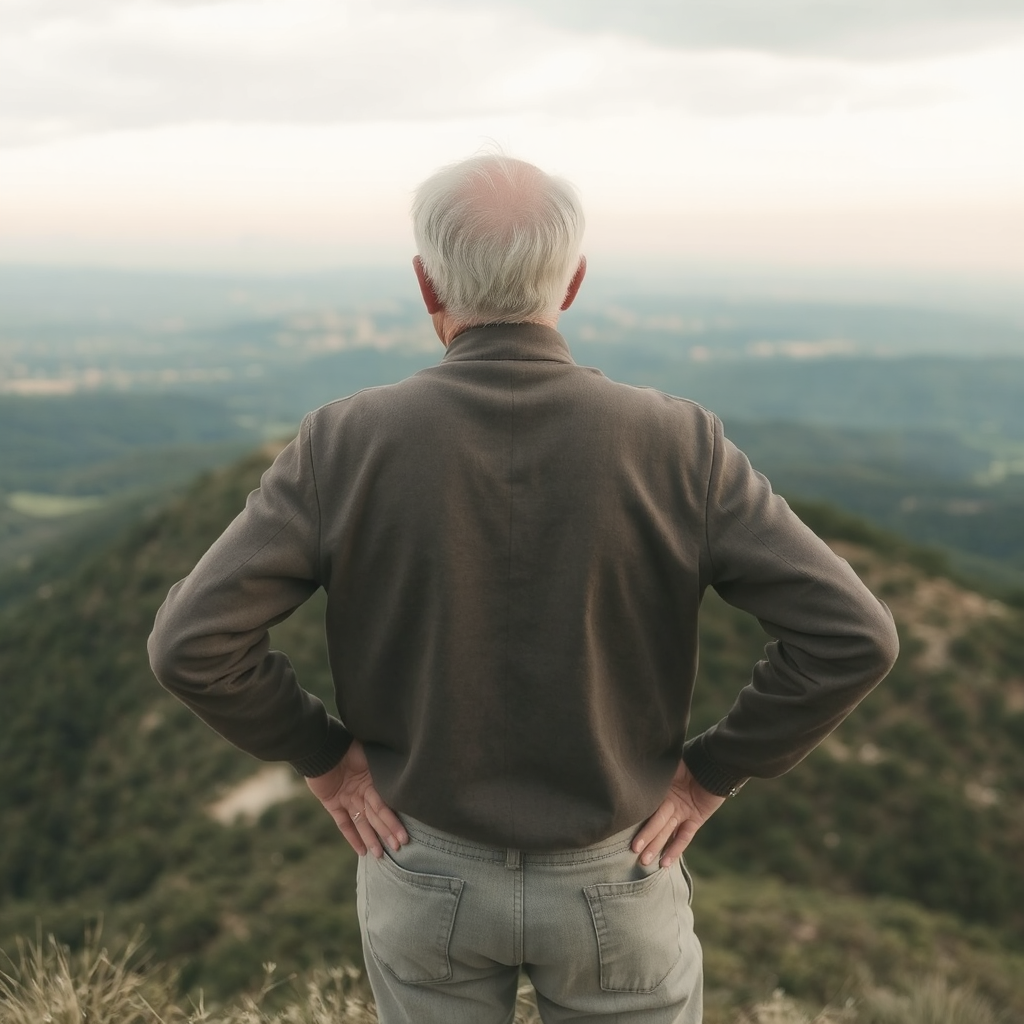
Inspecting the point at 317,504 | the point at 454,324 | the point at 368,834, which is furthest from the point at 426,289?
the point at 368,834

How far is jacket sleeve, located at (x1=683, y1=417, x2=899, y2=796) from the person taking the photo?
1772 millimetres

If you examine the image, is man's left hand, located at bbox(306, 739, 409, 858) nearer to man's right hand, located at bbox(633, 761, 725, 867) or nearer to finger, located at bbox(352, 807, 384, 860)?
finger, located at bbox(352, 807, 384, 860)

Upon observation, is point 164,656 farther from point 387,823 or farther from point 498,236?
point 498,236

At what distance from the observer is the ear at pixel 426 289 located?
1.92 metres

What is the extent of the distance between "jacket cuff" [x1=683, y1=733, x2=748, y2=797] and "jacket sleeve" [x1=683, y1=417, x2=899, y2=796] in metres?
0.24

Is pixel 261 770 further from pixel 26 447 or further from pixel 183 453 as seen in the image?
Result: pixel 26 447

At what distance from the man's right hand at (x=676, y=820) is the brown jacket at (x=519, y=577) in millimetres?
109

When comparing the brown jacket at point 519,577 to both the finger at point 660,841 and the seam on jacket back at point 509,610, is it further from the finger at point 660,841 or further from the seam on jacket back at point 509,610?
the finger at point 660,841

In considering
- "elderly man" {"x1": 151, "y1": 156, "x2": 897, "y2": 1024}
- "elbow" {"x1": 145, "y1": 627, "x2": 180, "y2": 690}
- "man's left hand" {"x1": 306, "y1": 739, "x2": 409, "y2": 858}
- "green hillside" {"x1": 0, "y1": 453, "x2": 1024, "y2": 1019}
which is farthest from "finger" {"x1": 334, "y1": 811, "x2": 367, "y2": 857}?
"green hillside" {"x1": 0, "y1": 453, "x2": 1024, "y2": 1019}

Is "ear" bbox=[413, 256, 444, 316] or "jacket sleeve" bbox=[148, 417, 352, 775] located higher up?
"ear" bbox=[413, 256, 444, 316]

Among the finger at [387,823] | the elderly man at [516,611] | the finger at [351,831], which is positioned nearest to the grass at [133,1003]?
the finger at [351,831]

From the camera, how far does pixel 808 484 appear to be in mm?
74688

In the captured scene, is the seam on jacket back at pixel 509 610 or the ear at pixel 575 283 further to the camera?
the ear at pixel 575 283

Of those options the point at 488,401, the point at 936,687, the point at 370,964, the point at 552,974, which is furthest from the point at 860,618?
the point at 936,687
